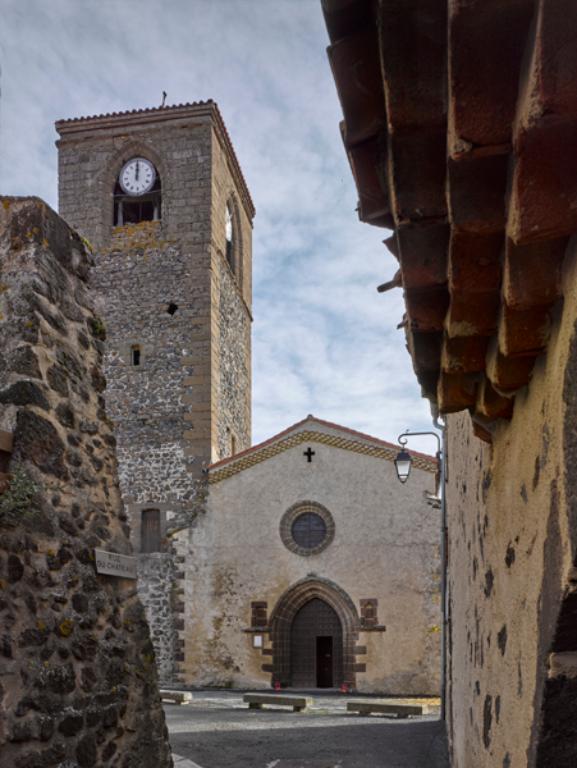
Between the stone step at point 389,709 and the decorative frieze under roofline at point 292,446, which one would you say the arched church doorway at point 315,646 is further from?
the stone step at point 389,709

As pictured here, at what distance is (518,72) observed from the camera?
1342mm

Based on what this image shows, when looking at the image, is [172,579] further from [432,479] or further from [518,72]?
[518,72]

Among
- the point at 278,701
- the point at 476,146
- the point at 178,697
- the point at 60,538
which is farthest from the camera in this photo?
the point at 178,697

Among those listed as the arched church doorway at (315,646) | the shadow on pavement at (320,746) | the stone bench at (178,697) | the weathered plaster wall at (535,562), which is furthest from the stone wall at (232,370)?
the weathered plaster wall at (535,562)

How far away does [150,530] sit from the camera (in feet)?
73.6

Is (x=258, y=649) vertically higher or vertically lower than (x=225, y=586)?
lower

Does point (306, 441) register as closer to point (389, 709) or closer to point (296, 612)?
point (296, 612)

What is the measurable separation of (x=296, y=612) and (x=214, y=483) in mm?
3958

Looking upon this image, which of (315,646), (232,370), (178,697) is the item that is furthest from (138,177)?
(178,697)

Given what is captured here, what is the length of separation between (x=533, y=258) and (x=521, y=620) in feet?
3.60

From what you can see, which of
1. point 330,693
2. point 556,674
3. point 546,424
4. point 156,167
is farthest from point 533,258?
point 156,167

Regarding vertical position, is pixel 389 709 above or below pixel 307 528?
below

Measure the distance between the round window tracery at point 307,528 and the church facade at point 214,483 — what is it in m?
0.04

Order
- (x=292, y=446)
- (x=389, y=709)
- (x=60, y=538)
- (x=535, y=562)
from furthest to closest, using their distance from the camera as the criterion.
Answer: (x=292, y=446)
(x=389, y=709)
(x=60, y=538)
(x=535, y=562)
